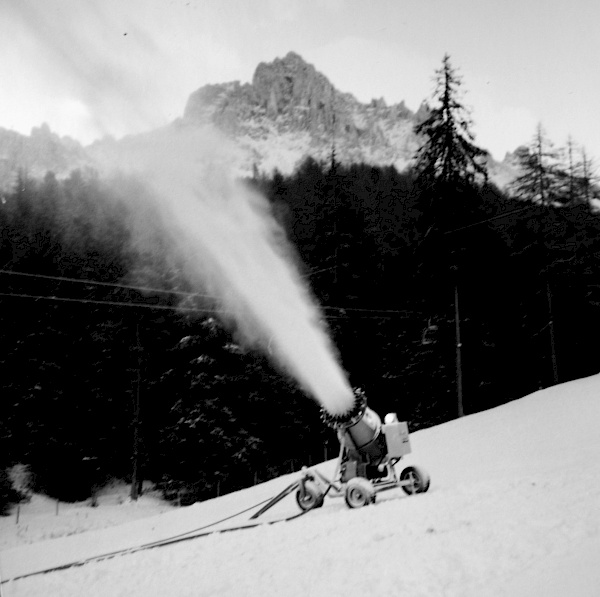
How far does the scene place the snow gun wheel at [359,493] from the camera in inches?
398

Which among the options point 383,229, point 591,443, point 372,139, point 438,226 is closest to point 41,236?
point 383,229

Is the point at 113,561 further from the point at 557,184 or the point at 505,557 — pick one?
the point at 557,184

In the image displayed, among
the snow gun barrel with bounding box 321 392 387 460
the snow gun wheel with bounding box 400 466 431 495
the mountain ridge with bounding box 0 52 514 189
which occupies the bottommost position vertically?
the snow gun wheel with bounding box 400 466 431 495

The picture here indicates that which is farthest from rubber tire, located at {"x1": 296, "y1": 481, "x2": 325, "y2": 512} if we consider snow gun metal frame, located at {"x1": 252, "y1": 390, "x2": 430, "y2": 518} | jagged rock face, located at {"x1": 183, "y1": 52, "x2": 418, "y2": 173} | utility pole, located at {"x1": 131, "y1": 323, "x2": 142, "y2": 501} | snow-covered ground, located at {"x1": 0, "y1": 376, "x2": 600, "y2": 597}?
jagged rock face, located at {"x1": 183, "y1": 52, "x2": 418, "y2": 173}

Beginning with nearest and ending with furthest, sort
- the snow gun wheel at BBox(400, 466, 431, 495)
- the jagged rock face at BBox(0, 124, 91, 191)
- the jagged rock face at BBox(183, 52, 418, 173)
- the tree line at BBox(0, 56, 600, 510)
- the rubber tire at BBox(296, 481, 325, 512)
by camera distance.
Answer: the snow gun wheel at BBox(400, 466, 431, 495)
the rubber tire at BBox(296, 481, 325, 512)
the tree line at BBox(0, 56, 600, 510)
the jagged rock face at BBox(0, 124, 91, 191)
the jagged rock face at BBox(183, 52, 418, 173)

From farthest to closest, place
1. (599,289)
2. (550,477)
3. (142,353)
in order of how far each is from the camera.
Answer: (142,353), (599,289), (550,477)

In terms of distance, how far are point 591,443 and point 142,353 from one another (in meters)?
28.0

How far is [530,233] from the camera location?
3158cm

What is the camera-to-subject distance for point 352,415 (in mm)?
10852

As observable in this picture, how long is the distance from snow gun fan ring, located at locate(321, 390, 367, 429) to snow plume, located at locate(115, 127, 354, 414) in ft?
0.35

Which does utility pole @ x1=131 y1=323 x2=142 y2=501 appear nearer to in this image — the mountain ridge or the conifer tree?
the conifer tree

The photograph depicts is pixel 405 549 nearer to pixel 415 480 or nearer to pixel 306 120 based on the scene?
pixel 415 480

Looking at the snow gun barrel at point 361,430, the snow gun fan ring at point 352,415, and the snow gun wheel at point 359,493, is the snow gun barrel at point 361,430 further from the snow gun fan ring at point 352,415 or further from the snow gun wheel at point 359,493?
the snow gun wheel at point 359,493

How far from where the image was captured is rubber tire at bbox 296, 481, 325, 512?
11.1 meters
